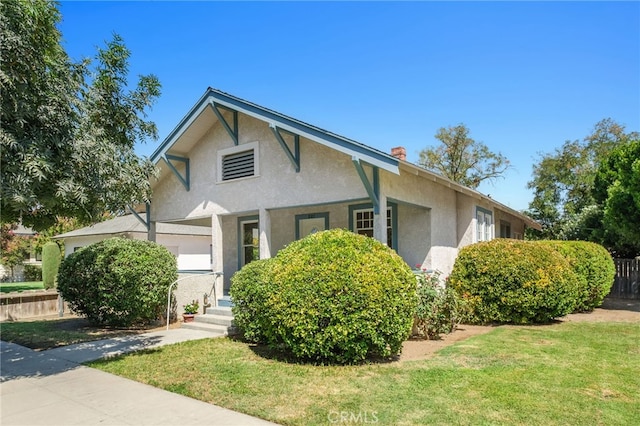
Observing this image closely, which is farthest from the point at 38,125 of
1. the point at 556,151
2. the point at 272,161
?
the point at 556,151

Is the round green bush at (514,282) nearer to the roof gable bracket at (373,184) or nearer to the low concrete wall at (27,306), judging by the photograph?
the roof gable bracket at (373,184)

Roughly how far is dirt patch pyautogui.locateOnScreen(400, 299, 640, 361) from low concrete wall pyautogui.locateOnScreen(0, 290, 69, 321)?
13.8 meters

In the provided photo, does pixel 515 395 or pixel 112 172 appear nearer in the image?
pixel 515 395

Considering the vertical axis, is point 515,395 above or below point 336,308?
below

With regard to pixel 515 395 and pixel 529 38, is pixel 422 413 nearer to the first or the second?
pixel 515 395

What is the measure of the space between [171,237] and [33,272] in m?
20.7

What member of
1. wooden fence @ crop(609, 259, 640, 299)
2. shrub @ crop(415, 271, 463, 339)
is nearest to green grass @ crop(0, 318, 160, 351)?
shrub @ crop(415, 271, 463, 339)

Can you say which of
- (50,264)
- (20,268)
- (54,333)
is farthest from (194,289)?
(20,268)

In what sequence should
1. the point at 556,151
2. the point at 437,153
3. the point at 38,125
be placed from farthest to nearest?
1. the point at 437,153
2. the point at 556,151
3. the point at 38,125

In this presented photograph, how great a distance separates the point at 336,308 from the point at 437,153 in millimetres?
32796

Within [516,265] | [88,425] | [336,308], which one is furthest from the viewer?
[516,265]

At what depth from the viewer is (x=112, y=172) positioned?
7.21 meters

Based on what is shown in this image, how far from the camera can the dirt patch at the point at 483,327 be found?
26.8 feet

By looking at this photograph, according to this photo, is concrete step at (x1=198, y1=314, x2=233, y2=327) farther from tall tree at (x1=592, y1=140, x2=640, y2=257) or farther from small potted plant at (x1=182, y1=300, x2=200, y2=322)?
tall tree at (x1=592, y1=140, x2=640, y2=257)
